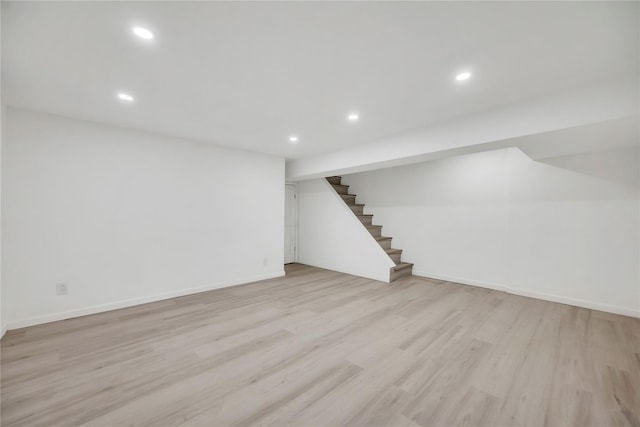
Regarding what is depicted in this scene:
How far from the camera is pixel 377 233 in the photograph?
555cm

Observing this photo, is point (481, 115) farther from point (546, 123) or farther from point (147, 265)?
point (147, 265)

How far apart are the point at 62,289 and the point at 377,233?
5005 mm

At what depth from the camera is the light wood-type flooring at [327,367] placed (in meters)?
1.58

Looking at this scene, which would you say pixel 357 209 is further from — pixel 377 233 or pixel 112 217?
pixel 112 217

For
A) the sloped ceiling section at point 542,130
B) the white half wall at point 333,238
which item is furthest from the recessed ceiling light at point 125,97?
the white half wall at point 333,238

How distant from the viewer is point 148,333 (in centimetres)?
262

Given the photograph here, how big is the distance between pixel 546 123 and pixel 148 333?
4454 millimetres

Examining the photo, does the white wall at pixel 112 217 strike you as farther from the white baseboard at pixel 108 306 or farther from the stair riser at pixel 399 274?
the stair riser at pixel 399 274

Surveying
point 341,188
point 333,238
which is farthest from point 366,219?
point 341,188

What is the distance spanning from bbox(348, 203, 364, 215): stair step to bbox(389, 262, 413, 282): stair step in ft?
4.88

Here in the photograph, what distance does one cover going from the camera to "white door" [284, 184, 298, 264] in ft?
20.1

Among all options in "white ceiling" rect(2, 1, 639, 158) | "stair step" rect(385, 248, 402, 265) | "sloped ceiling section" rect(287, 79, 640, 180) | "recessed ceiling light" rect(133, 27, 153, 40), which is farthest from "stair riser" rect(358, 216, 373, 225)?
"recessed ceiling light" rect(133, 27, 153, 40)

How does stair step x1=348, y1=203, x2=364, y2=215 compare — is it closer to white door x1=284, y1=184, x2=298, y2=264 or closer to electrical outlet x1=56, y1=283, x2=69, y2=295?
white door x1=284, y1=184, x2=298, y2=264

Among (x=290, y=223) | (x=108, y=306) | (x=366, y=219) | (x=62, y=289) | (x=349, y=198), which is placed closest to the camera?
Answer: (x=62, y=289)
